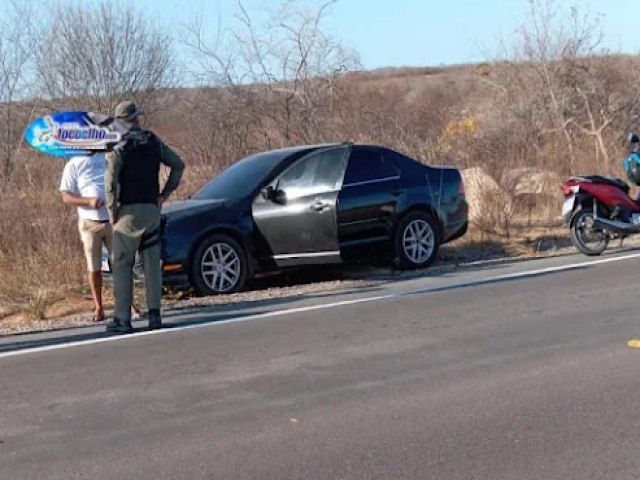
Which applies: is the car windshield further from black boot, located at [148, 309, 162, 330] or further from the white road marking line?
black boot, located at [148, 309, 162, 330]

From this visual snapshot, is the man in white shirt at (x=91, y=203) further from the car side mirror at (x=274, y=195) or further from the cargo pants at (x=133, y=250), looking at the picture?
the car side mirror at (x=274, y=195)

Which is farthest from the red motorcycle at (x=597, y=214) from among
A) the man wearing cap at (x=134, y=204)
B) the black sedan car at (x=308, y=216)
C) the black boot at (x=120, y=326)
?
the black boot at (x=120, y=326)

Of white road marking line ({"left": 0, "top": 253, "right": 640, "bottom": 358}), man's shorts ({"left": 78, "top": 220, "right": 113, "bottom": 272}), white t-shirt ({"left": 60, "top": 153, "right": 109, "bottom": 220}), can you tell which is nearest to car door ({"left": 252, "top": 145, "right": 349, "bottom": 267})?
white road marking line ({"left": 0, "top": 253, "right": 640, "bottom": 358})

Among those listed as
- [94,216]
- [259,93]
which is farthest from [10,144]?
[94,216]

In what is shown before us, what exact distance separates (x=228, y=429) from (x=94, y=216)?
14.7ft

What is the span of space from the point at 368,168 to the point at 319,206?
0.92 m

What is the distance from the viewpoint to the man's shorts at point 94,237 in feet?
33.5

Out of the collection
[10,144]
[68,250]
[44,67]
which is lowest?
[68,250]

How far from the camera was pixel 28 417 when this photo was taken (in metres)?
6.69

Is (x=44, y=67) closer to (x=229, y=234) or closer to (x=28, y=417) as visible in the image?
(x=229, y=234)

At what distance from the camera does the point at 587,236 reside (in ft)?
44.3

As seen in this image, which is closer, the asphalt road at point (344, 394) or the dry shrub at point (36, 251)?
the asphalt road at point (344, 394)

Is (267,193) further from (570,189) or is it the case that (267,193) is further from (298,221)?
(570,189)

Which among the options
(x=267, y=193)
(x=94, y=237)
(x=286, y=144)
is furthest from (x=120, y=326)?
(x=286, y=144)
